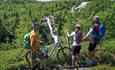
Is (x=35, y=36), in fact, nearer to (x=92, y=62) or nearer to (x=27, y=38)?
(x=27, y=38)

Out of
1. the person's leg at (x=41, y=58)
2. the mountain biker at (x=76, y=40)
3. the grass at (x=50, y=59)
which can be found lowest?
the grass at (x=50, y=59)

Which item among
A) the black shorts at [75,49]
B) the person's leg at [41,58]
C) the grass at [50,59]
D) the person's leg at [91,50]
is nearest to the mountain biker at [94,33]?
the person's leg at [91,50]

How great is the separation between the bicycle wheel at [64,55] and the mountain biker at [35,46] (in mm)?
1491

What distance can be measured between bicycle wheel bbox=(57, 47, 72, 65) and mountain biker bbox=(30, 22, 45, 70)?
1491 millimetres

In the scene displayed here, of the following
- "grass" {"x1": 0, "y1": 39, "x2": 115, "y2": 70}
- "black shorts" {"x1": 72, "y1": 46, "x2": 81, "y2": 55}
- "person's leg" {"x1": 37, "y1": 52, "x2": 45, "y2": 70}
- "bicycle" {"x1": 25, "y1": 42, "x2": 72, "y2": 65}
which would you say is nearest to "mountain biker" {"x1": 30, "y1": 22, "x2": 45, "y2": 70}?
"person's leg" {"x1": 37, "y1": 52, "x2": 45, "y2": 70}

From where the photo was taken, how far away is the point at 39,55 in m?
13.8

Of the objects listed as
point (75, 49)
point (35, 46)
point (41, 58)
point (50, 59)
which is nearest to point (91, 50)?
point (75, 49)

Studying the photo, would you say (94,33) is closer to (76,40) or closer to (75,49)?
(76,40)

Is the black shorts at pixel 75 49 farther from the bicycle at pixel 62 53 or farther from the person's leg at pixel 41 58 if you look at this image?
the person's leg at pixel 41 58

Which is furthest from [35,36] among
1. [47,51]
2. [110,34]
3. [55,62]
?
[110,34]

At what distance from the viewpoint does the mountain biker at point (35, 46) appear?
43.8 ft

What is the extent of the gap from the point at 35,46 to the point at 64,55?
2.14 m

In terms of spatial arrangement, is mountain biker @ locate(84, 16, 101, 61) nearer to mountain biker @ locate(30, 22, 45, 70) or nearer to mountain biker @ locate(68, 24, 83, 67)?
mountain biker @ locate(68, 24, 83, 67)

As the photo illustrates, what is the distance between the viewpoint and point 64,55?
15469mm
